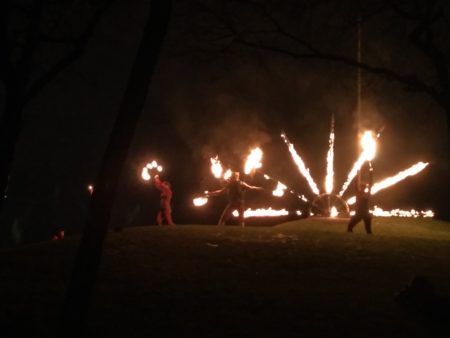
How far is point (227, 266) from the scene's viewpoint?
1408 cm

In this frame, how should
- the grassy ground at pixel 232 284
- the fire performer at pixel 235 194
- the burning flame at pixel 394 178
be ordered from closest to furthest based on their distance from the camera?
the grassy ground at pixel 232 284 < the fire performer at pixel 235 194 < the burning flame at pixel 394 178

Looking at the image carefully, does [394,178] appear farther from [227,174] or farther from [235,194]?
[235,194]

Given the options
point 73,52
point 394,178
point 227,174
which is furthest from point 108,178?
point 394,178

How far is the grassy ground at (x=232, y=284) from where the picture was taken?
1026cm

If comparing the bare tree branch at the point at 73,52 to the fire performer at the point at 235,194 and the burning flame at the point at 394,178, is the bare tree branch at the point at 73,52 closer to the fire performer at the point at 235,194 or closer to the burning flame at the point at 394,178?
the fire performer at the point at 235,194

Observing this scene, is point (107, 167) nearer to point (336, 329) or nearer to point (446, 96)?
point (336, 329)

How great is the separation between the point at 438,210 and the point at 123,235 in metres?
22.6

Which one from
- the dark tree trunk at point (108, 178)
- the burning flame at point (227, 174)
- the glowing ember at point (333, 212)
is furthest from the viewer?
the glowing ember at point (333, 212)

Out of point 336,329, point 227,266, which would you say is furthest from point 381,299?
point 227,266

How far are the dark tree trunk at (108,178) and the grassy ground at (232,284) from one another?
124cm

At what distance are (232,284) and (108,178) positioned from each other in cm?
427

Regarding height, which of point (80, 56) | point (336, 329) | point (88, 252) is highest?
point (80, 56)

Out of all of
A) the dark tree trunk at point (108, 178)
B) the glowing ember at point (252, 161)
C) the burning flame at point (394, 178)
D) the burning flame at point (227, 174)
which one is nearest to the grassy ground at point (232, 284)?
the dark tree trunk at point (108, 178)

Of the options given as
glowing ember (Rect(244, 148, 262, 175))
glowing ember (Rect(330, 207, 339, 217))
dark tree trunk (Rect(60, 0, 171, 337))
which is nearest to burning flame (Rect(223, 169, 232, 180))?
glowing ember (Rect(244, 148, 262, 175))
